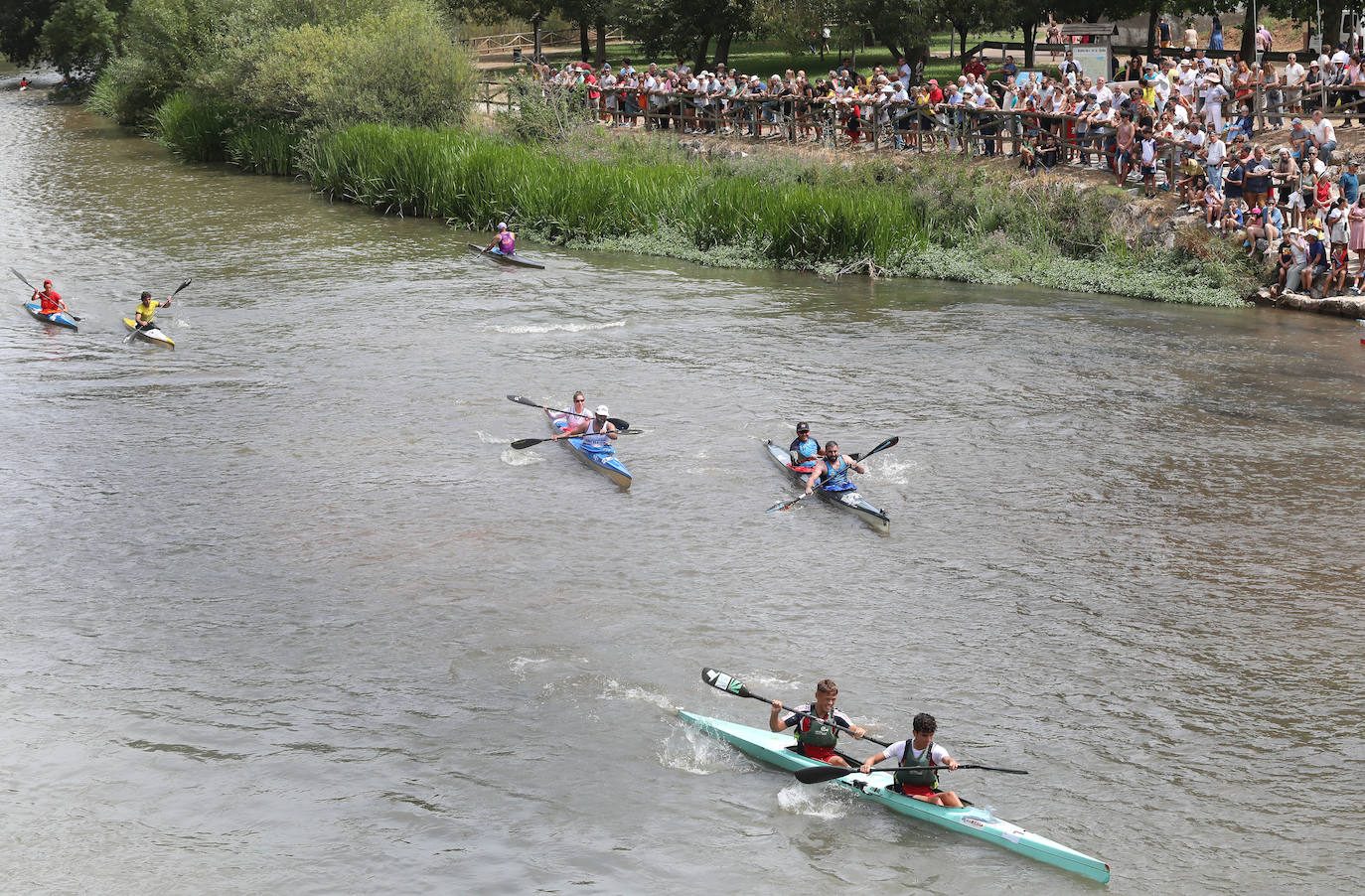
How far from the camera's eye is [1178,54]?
137 feet

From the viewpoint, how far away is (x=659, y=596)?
15891 millimetres

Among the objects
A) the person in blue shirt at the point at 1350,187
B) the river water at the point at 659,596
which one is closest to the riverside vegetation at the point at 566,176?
the person in blue shirt at the point at 1350,187

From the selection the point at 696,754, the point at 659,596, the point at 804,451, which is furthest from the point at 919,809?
the point at 804,451

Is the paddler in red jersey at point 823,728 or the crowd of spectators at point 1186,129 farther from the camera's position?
the crowd of spectators at point 1186,129

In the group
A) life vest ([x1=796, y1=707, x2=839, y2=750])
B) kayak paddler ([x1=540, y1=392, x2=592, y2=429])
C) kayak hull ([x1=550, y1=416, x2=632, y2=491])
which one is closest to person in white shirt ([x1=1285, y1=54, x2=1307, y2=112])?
kayak paddler ([x1=540, y1=392, x2=592, y2=429])

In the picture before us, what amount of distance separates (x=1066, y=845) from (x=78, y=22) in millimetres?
77465

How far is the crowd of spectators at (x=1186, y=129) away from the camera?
26625 millimetres

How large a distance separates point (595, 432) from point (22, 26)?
269 feet

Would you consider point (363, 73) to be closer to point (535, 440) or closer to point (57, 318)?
point (57, 318)

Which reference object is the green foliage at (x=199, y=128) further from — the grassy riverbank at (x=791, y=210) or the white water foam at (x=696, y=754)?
the white water foam at (x=696, y=754)

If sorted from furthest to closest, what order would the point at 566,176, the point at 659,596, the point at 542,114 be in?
the point at 542,114
the point at 566,176
the point at 659,596

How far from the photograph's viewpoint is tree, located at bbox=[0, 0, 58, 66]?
8356cm

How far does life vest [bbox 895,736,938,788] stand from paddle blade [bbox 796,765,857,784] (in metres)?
0.55

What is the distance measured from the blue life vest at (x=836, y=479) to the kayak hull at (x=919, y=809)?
19.4 feet
